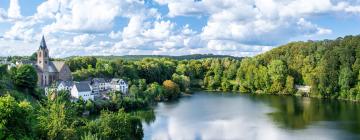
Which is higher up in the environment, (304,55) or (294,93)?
(304,55)

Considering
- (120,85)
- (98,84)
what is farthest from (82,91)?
(98,84)

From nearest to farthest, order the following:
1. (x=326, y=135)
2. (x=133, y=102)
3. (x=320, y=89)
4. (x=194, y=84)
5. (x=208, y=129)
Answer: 1. (x=326, y=135)
2. (x=208, y=129)
3. (x=133, y=102)
4. (x=320, y=89)
5. (x=194, y=84)

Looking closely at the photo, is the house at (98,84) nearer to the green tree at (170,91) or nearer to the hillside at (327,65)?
the green tree at (170,91)

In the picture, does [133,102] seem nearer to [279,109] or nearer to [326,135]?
[279,109]

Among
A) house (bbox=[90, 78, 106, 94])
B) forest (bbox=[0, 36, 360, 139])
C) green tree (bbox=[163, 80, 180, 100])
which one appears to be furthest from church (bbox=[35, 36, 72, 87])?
green tree (bbox=[163, 80, 180, 100])

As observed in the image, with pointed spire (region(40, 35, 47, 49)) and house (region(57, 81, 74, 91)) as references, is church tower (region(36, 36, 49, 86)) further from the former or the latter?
house (region(57, 81, 74, 91))

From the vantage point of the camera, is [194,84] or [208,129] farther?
[194,84]

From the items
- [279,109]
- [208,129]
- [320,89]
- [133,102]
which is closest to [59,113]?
[208,129]
